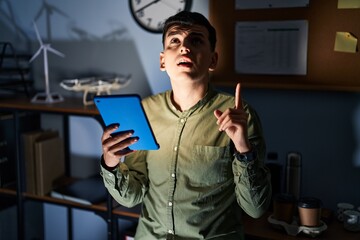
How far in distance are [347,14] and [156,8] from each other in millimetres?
871

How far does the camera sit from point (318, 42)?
1809 millimetres

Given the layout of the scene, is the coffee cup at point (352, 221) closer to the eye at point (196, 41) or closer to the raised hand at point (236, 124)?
the raised hand at point (236, 124)

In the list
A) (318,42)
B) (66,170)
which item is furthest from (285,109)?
(66,170)

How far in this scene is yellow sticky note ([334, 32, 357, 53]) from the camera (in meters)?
1.75

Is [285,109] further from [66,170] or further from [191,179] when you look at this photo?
[66,170]

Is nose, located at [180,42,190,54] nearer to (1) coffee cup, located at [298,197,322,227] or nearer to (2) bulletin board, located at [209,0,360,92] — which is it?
(2) bulletin board, located at [209,0,360,92]

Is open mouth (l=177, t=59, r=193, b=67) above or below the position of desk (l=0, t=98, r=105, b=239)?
above

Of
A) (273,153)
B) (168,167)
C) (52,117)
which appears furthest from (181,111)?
(52,117)

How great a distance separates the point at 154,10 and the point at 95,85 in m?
0.46

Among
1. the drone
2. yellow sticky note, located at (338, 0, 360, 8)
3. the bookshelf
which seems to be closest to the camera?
yellow sticky note, located at (338, 0, 360, 8)

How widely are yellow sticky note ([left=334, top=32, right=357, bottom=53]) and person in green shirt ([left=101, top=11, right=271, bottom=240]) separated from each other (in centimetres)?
55

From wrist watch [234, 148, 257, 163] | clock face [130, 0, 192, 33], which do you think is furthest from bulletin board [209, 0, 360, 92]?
wrist watch [234, 148, 257, 163]

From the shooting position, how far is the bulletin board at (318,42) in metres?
1.77

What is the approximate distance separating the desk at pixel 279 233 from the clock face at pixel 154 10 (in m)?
1.01
